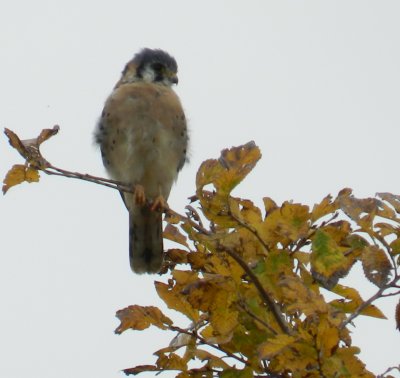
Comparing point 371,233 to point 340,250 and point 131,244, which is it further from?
point 131,244

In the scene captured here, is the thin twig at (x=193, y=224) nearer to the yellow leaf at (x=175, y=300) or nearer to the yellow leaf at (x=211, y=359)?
the yellow leaf at (x=175, y=300)

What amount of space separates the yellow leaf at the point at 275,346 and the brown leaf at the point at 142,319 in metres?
0.50

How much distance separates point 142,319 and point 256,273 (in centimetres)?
39

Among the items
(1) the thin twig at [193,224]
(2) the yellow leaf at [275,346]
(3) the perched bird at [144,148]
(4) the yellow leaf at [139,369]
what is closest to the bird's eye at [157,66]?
(3) the perched bird at [144,148]

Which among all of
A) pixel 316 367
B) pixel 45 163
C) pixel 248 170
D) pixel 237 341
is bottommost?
pixel 316 367

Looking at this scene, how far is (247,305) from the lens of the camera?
2586 mm

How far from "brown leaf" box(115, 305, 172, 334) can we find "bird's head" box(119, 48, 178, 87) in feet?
12.4

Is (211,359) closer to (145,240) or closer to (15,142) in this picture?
(15,142)

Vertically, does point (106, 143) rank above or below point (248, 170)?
above

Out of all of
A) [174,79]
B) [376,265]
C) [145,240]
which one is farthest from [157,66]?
[376,265]

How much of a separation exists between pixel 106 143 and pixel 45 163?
302cm

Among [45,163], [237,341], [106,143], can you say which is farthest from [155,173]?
[237,341]

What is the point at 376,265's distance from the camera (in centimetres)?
252

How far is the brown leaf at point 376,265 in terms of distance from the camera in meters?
2.50
